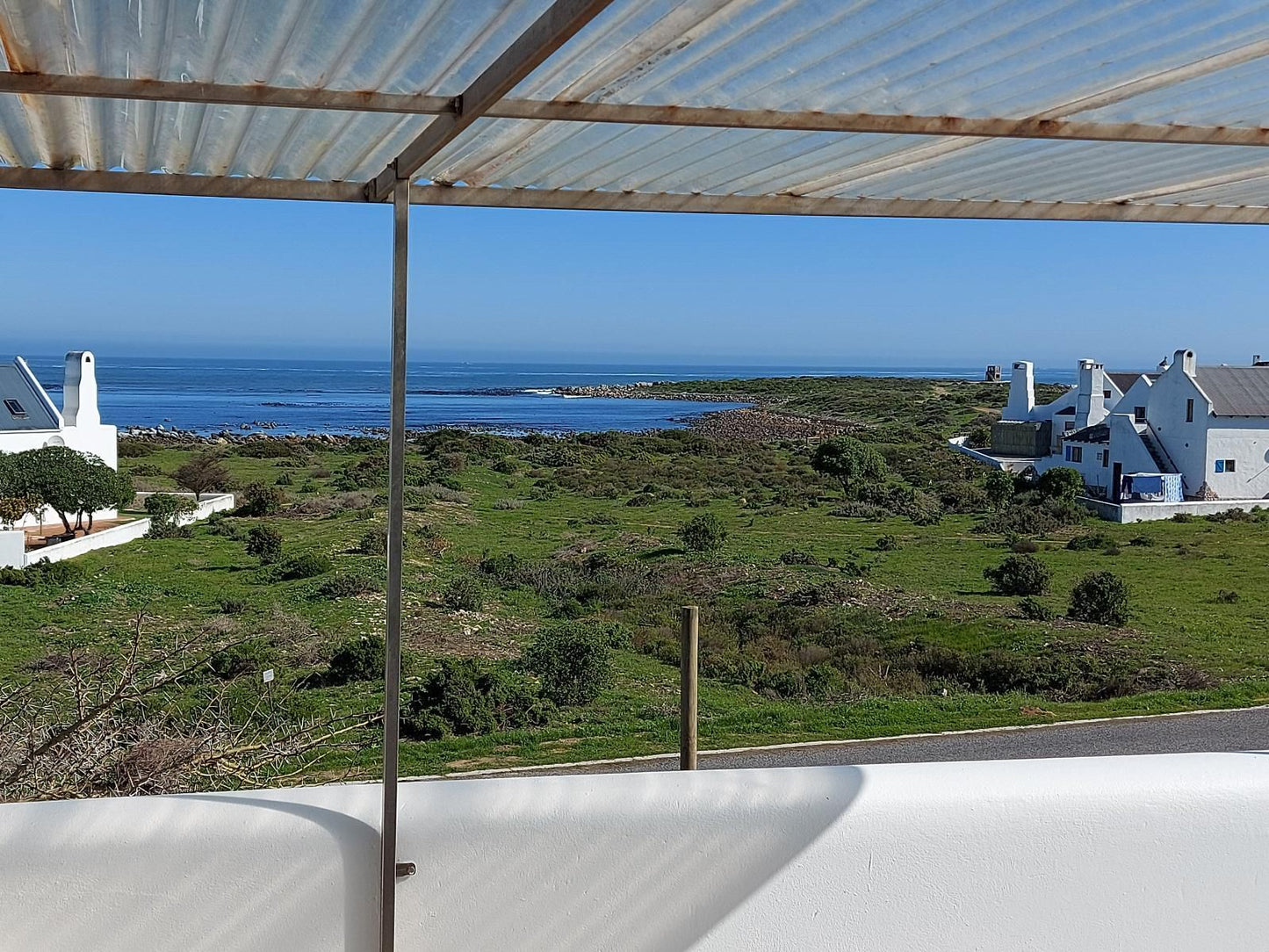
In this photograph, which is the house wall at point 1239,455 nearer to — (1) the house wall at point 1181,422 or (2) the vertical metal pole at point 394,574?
(1) the house wall at point 1181,422

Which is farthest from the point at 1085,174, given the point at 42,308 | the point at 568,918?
the point at 42,308

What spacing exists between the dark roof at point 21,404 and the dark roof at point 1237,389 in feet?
57.2

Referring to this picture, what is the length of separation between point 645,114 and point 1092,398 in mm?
20414

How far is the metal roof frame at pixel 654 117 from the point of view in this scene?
41.3 inches

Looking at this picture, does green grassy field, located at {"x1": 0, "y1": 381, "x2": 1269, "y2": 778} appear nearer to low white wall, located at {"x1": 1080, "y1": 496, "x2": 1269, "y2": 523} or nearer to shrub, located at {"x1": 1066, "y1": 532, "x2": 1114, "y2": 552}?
shrub, located at {"x1": 1066, "y1": 532, "x2": 1114, "y2": 552}

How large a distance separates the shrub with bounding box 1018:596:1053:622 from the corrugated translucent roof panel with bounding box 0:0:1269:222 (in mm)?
13389

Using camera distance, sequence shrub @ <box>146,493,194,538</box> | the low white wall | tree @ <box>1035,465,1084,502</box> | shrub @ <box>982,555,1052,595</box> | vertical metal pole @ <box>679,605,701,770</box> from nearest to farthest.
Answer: vertical metal pole @ <box>679,605,701,770</box> → shrub @ <box>982,555,1052,595</box> → shrub @ <box>146,493,194,538</box> → the low white wall → tree @ <box>1035,465,1084,502</box>

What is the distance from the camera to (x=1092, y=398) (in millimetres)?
20062

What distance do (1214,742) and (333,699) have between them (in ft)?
25.4

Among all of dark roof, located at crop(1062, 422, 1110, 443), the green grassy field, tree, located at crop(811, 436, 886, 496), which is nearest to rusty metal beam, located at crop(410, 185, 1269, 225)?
the green grassy field

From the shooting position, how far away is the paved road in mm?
8133

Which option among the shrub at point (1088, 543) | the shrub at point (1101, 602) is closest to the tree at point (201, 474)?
the shrub at point (1101, 602)

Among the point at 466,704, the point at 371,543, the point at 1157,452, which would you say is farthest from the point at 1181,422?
the point at 466,704

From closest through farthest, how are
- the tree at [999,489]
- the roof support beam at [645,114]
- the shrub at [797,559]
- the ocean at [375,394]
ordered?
the roof support beam at [645,114] < the shrub at [797,559] < the tree at [999,489] < the ocean at [375,394]
